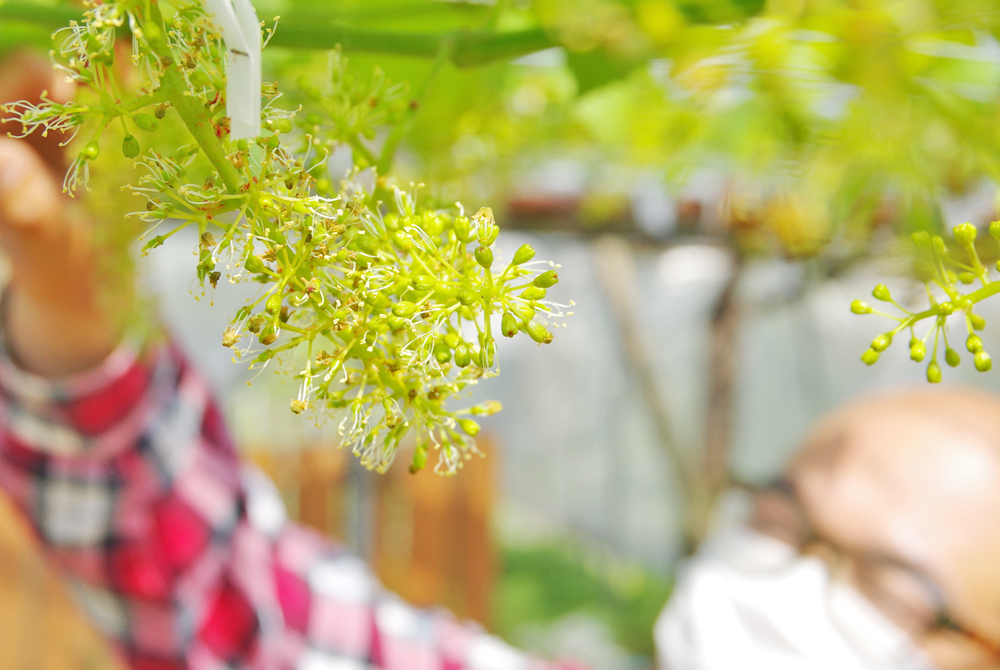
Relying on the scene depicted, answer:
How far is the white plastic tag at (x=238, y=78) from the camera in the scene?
0.15 meters

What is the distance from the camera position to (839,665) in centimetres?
61

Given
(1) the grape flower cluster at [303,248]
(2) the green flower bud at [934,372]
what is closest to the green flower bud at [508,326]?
(1) the grape flower cluster at [303,248]

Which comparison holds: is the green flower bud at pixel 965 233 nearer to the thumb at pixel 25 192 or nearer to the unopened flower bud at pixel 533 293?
the unopened flower bud at pixel 533 293

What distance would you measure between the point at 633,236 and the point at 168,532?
1153 mm

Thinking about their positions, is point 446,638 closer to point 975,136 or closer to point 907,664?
point 907,664

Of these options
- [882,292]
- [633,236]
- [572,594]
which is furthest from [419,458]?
[572,594]

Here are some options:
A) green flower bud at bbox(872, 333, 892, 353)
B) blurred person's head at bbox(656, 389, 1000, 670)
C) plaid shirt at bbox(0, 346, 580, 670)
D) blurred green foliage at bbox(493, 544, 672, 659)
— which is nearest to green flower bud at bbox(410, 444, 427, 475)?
green flower bud at bbox(872, 333, 892, 353)

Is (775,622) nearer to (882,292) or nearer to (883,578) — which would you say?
(883,578)

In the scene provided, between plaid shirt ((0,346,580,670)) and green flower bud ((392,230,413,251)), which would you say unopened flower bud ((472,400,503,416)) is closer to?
green flower bud ((392,230,413,251))

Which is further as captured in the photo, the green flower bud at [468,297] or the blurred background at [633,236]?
the blurred background at [633,236]

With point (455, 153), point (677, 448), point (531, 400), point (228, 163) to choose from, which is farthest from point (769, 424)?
point (228, 163)

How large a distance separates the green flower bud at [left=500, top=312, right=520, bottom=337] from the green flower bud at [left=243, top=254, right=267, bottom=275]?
2.1 inches

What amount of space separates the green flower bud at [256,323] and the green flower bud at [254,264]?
0.04 ft

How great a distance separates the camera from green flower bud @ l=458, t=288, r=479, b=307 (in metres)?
0.16
